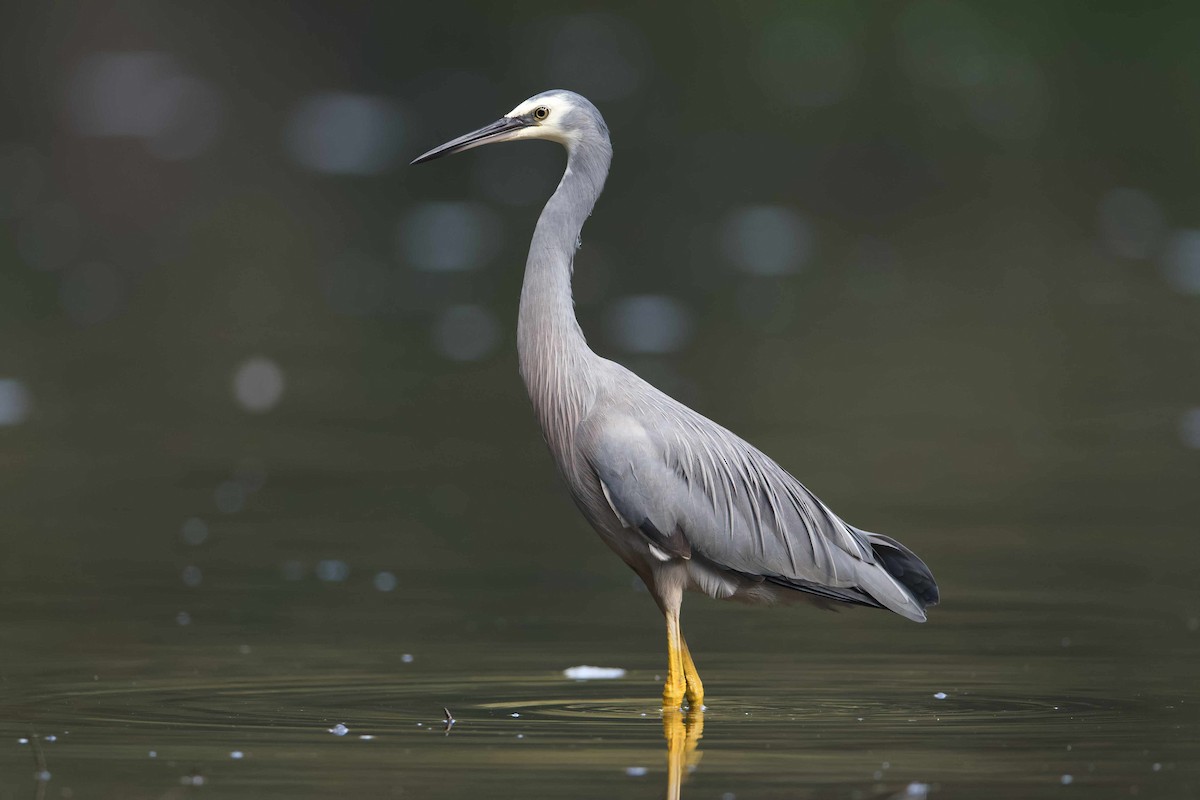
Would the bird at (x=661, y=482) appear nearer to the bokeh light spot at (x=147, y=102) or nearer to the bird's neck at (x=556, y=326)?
the bird's neck at (x=556, y=326)

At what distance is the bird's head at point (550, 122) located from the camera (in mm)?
7789

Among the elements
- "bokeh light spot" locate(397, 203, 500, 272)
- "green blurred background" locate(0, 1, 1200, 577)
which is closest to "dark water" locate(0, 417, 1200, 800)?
"green blurred background" locate(0, 1, 1200, 577)

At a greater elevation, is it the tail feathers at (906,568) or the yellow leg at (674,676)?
the tail feathers at (906,568)

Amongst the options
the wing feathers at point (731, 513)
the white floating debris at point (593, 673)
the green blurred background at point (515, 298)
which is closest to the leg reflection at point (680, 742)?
the white floating debris at point (593, 673)

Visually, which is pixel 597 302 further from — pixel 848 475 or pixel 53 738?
pixel 53 738

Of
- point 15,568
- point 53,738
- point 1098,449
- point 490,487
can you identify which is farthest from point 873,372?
point 53,738

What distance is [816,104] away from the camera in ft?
93.9

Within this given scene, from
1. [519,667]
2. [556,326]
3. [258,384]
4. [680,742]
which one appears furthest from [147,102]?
[680,742]

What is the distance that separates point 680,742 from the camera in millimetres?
6289

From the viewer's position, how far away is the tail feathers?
7.55m

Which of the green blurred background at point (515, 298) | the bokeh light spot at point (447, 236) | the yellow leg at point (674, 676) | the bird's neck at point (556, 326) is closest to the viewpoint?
the yellow leg at point (674, 676)

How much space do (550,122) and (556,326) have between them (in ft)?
2.67

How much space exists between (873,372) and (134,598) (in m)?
7.11

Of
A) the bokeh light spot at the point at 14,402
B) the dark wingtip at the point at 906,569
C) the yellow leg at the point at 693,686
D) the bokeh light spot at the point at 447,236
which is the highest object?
the bokeh light spot at the point at 447,236
